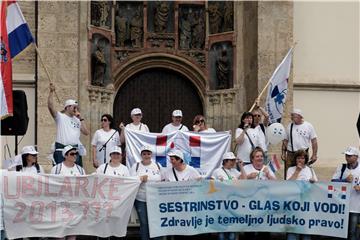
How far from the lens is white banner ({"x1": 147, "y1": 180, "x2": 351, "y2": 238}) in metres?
11.3

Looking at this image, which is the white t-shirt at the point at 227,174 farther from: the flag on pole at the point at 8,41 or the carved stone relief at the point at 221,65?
the carved stone relief at the point at 221,65

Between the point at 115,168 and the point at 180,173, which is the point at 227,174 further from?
the point at 115,168

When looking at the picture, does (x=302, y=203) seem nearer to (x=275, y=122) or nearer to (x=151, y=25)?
(x=275, y=122)

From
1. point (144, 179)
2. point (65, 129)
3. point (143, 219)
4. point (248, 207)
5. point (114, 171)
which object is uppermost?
point (65, 129)

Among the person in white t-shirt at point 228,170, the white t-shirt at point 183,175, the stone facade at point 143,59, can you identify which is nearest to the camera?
the white t-shirt at point 183,175

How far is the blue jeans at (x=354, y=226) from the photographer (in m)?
11.7

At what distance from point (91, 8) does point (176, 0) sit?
2316mm

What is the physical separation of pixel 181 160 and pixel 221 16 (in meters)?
8.42

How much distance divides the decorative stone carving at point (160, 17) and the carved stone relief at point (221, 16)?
3.73ft

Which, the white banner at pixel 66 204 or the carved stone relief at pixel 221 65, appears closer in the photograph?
the white banner at pixel 66 204

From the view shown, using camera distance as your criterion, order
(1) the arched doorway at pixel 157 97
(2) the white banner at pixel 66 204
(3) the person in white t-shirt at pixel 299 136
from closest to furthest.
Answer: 1. (2) the white banner at pixel 66 204
2. (3) the person in white t-shirt at pixel 299 136
3. (1) the arched doorway at pixel 157 97

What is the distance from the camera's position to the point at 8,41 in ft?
41.8

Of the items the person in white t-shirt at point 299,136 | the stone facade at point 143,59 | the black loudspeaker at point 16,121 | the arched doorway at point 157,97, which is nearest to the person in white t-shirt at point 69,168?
the black loudspeaker at point 16,121

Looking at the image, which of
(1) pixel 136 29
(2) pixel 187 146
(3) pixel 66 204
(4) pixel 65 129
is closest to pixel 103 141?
(4) pixel 65 129
